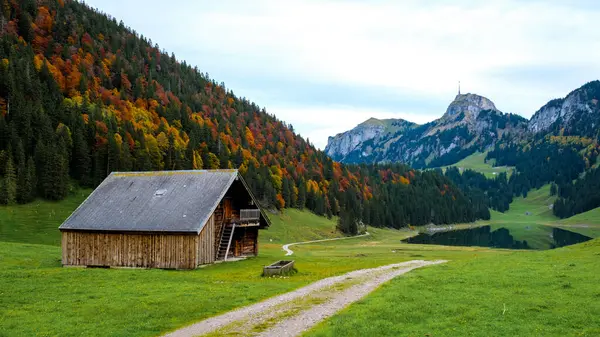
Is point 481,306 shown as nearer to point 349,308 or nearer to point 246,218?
point 349,308

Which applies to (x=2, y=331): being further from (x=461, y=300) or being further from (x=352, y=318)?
(x=461, y=300)

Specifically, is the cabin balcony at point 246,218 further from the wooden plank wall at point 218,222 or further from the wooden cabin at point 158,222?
the wooden plank wall at point 218,222

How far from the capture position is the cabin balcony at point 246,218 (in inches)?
2162

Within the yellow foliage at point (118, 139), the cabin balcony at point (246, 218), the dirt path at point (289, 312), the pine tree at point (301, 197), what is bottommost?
the dirt path at point (289, 312)

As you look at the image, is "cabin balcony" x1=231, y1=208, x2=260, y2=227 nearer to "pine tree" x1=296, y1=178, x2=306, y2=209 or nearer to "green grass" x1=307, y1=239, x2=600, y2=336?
"green grass" x1=307, y1=239, x2=600, y2=336

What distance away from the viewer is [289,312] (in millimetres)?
23547

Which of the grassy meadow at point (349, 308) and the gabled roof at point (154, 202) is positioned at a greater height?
the gabled roof at point (154, 202)

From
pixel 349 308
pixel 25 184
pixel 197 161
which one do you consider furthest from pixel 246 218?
pixel 197 161

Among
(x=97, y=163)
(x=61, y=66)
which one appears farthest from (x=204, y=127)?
(x=97, y=163)

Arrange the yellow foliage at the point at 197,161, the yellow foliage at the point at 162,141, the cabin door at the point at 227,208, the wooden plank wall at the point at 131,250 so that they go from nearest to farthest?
1. the wooden plank wall at the point at 131,250
2. the cabin door at the point at 227,208
3. the yellow foliage at the point at 162,141
4. the yellow foliage at the point at 197,161

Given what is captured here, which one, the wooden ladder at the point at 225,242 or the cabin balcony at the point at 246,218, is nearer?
the wooden ladder at the point at 225,242

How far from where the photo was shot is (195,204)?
4862 cm

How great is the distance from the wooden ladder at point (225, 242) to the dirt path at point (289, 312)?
19.5 m

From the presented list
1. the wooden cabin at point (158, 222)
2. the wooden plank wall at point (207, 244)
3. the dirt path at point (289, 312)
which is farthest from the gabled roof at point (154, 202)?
the dirt path at point (289, 312)
